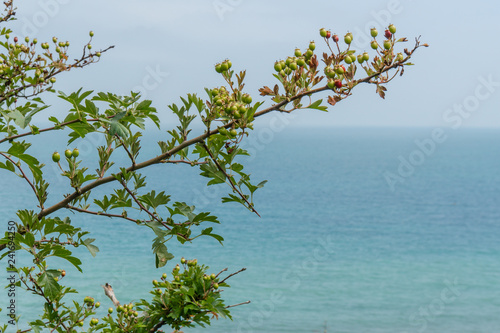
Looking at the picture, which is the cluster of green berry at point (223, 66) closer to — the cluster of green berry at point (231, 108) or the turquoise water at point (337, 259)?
the cluster of green berry at point (231, 108)

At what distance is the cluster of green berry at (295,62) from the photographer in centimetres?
273

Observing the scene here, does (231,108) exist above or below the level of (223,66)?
below

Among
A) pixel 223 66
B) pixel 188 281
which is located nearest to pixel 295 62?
pixel 223 66

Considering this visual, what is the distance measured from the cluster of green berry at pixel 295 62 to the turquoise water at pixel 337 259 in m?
18.2

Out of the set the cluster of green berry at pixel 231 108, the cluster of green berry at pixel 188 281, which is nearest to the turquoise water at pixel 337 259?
the cluster of green berry at pixel 188 281

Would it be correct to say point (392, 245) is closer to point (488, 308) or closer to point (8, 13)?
point (488, 308)

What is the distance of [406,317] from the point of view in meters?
23.3

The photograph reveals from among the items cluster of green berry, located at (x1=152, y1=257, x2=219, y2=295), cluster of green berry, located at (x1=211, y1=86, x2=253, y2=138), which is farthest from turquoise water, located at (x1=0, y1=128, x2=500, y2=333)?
cluster of green berry, located at (x1=211, y1=86, x2=253, y2=138)

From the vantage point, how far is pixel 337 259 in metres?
33.7

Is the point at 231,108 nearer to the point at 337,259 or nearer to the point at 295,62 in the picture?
the point at 295,62

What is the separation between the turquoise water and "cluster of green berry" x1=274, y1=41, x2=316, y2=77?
18228 mm

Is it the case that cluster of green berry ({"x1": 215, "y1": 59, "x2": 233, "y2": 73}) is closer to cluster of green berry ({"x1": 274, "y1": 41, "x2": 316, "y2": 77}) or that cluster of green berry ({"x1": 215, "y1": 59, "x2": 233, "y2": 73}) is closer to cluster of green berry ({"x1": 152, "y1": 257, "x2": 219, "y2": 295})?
cluster of green berry ({"x1": 274, "y1": 41, "x2": 316, "y2": 77})

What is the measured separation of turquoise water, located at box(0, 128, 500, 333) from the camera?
23.3m

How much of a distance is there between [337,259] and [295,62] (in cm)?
3187
